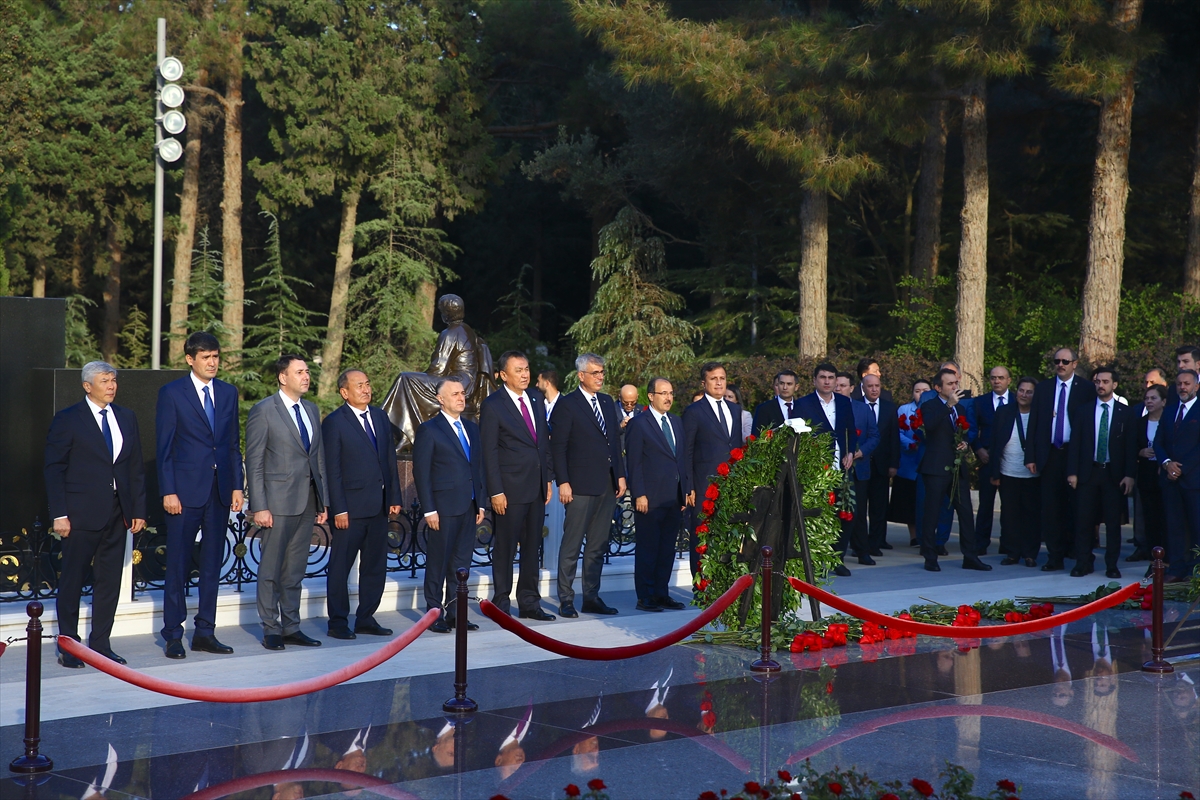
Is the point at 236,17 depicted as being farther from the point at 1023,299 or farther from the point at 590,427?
the point at 590,427

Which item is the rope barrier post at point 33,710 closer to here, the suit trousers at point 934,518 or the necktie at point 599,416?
the necktie at point 599,416

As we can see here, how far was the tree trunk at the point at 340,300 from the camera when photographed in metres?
31.4

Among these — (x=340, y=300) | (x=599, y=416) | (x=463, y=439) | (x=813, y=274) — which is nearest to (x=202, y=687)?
(x=463, y=439)

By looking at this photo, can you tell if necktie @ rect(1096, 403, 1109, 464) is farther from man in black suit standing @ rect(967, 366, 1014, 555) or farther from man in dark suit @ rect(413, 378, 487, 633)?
man in dark suit @ rect(413, 378, 487, 633)

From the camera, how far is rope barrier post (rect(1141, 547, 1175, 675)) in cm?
775

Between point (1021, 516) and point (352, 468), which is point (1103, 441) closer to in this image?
point (1021, 516)

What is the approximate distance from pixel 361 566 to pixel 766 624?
119 inches

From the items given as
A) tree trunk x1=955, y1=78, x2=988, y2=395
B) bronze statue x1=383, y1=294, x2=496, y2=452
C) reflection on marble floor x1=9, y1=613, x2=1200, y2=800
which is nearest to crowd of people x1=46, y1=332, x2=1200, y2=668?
reflection on marble floor x1=9, y1=613, x2=1200, y2=800

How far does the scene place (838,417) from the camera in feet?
39.8

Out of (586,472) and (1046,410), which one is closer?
(586,472)

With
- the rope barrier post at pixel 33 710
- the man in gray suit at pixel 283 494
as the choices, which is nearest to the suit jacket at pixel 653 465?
the man in gray suit at pixel 283 494

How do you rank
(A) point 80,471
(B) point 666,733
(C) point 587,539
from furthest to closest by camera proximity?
(C) point 587,539 < (A) point 80,471 < (B) point 666,733

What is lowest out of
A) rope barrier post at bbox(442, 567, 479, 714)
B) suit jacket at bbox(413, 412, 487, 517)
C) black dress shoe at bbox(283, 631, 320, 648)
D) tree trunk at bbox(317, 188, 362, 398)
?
black dress shoe at bbox(283, 631, 320, 648)

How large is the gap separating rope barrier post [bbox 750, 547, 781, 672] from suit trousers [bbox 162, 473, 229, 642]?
347 cm
